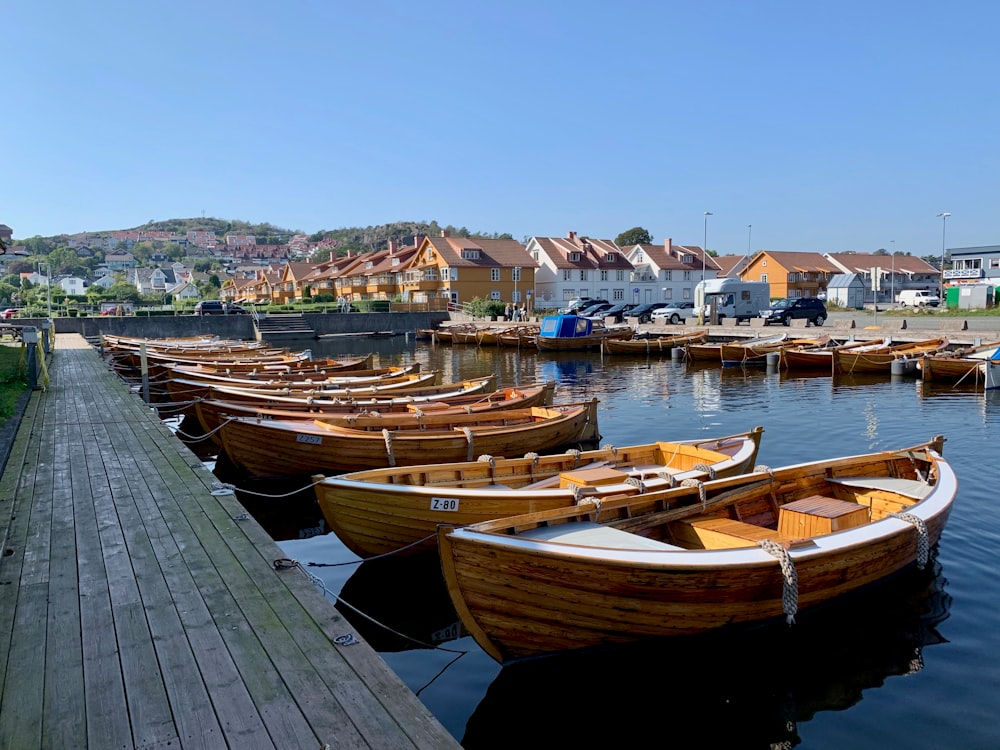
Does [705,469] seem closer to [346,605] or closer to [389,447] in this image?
[346,605]

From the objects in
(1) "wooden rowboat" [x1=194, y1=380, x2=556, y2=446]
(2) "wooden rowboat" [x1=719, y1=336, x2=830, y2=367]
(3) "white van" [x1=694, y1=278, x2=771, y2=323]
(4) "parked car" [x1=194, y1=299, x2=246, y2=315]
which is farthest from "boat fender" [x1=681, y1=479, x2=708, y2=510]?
(4) "parked car" [x1=194, y1=299, x2=246, y2=315]

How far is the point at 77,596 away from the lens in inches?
220

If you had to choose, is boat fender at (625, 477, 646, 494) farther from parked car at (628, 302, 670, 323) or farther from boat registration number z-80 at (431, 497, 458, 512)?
parked car at (628, 302, 670, 323)

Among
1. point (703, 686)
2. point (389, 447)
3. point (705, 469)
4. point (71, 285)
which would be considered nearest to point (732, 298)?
point (389, 447)

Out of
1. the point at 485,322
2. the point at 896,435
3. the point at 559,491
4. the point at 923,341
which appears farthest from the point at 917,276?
the point at 559,491

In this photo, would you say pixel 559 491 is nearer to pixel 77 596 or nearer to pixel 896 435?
pixel 77 596

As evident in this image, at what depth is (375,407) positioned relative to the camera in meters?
16.1

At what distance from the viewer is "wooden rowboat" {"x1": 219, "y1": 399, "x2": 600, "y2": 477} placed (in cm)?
1241

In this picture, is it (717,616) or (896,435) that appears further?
(896,435)

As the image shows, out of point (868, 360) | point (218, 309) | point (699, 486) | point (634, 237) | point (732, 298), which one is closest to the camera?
point (699, 486)

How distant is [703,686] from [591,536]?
65.5 inches

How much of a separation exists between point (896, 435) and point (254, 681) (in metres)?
18.0

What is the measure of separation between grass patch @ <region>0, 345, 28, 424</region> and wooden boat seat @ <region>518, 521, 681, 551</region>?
10.2 metres

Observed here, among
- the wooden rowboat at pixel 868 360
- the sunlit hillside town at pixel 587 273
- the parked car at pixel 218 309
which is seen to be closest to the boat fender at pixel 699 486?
the wooden rowboat at pixel 868 360
